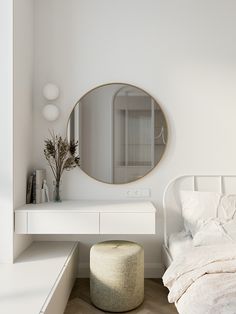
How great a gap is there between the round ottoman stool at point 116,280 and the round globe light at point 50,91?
4.68 ft

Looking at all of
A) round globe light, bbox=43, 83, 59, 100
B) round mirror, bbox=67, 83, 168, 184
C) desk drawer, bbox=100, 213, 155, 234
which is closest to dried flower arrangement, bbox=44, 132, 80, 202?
round mirror, bbox=67, 83, 168, 184

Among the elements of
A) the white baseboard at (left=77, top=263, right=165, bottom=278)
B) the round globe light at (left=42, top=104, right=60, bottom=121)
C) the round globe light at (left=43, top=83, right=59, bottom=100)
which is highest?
the round globe light at (left=43, top=83, right=59, bottom=100)

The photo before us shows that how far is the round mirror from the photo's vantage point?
303cm

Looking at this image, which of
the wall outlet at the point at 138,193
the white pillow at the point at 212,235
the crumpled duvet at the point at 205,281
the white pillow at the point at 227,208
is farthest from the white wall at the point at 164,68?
the crumpled duvet at the point at 205,281

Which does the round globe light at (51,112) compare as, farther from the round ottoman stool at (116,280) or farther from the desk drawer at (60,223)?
the round ottoman stool at (116,280)

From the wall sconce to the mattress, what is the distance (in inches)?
58.7

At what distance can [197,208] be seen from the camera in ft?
9.23

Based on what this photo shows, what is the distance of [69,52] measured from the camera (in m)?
3.07

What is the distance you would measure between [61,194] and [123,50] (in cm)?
146

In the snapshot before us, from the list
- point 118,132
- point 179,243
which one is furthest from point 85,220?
point 118,132

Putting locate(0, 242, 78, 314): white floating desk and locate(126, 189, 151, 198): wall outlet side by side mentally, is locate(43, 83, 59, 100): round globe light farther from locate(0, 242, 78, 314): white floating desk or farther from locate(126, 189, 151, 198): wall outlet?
locate(0, 242, 78, 314): white floating desk

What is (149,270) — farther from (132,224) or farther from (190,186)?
(190,186)

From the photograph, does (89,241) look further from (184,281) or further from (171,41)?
(171,41)

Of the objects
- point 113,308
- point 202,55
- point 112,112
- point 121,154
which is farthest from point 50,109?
point 113,308
